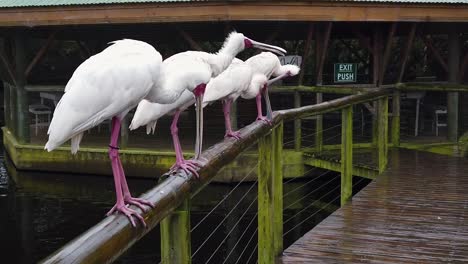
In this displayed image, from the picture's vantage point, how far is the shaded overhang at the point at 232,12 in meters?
9.19

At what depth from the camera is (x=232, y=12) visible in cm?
909

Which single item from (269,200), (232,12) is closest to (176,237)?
(269,200)

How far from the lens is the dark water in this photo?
693 centimetres

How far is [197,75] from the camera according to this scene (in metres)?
3.05

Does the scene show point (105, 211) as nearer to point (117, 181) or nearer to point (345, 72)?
point (345, 72)

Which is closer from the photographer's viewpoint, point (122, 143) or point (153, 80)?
point (153, 80)

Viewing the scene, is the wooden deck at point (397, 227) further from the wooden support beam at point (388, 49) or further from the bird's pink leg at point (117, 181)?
the wooden support beam at point (388, 49)

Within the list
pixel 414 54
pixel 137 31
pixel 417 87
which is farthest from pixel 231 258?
pixel 414 54

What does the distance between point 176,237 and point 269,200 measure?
155 cm

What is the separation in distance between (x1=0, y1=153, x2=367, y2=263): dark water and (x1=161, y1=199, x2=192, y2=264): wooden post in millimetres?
4029

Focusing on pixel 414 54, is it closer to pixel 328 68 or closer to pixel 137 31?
pixel 328 68

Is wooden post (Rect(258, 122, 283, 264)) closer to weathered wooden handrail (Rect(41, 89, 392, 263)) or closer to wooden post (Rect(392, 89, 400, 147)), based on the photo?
weathered wooden handrail (Rect(41, 89, 392, 263))

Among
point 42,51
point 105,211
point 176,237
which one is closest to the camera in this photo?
point 176,237

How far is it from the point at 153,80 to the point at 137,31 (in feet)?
35.9
